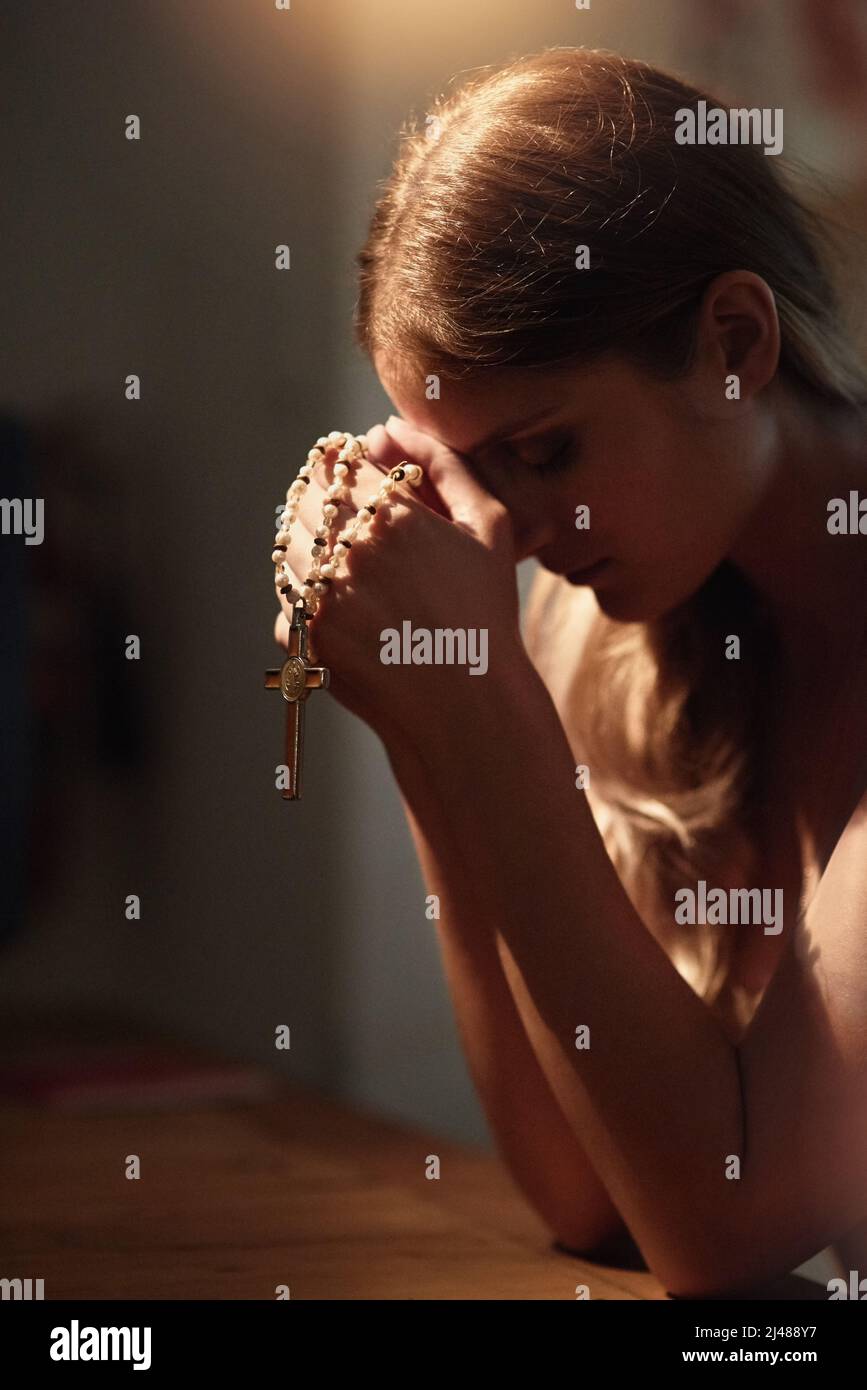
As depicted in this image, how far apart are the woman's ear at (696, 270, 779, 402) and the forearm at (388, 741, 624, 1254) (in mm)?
226

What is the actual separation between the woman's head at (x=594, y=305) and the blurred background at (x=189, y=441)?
0.06 m

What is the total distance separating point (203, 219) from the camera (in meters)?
0.74

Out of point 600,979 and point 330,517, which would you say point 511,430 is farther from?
point 600,979

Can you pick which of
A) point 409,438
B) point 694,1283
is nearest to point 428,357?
point 409,438

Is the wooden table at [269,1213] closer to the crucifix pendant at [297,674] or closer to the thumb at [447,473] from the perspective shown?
the crucifix pendant at [297,674]

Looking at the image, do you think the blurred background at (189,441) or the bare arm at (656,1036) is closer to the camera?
the bare arm at (656,1036)

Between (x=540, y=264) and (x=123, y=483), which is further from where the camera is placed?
(x=123, y=483)

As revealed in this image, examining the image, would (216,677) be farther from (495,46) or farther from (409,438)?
(495,46)

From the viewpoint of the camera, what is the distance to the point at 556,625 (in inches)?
33.9

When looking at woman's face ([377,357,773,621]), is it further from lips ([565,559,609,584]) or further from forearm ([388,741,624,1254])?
forearm ([388,741,624,1254])

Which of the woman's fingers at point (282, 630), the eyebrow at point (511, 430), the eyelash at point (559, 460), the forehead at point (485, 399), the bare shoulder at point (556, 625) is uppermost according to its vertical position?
the forehead at point (485, 399)

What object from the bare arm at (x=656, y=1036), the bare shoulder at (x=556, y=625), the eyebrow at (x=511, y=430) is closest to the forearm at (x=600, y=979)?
the bare arm at (x=656, y=1036)

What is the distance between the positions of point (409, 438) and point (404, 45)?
215mm

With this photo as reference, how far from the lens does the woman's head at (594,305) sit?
0.63 metres
